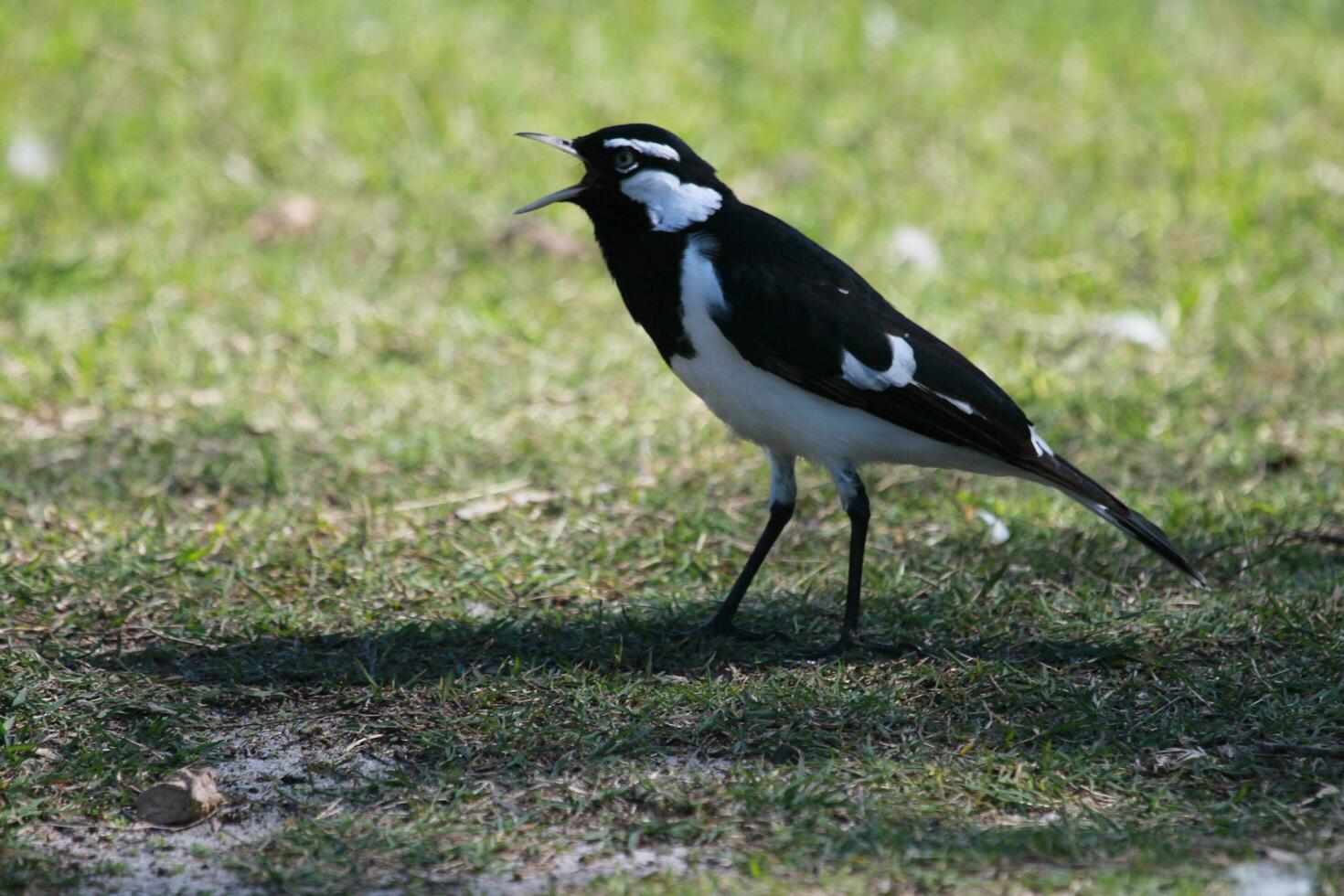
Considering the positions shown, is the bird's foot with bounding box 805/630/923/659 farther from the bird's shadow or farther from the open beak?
the open beak

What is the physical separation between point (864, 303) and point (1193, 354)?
7.96 ft

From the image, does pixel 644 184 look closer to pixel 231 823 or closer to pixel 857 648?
pixel 857 648

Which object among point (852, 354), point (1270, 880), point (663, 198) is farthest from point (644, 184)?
point (1270, 880)

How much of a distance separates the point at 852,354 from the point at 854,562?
47 centimetres

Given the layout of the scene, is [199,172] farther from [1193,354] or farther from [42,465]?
[1193,354]

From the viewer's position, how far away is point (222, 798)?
3.10 m

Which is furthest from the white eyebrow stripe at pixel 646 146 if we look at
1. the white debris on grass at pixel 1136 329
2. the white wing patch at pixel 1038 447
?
the white debris on grass at pixel 1136 329

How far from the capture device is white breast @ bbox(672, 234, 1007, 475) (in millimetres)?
3742

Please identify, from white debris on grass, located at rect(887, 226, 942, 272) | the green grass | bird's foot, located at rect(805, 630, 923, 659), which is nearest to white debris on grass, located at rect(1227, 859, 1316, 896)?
the green grass

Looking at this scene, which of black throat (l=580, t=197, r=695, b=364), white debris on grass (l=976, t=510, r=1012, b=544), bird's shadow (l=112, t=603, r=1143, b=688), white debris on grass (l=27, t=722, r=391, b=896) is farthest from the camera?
white debris on grass (l=976, t=510, r=1012, b=544)

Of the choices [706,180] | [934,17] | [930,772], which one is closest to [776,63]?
[934,17]

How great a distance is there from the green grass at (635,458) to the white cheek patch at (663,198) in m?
0.92

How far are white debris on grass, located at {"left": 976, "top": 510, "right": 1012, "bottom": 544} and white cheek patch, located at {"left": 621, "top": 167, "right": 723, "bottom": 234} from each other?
1236mm

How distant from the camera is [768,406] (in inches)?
148
